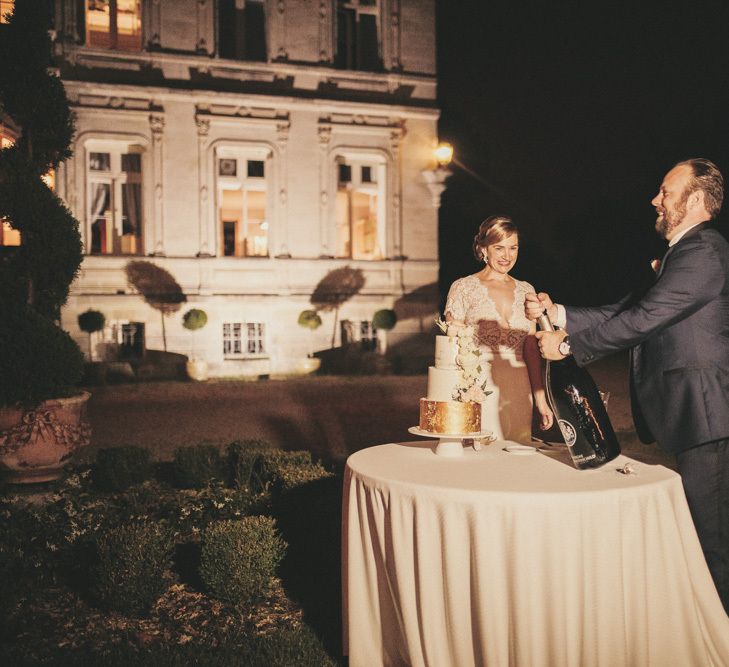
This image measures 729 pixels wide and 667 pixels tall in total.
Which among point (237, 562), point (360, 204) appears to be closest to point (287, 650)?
point (237, 562)

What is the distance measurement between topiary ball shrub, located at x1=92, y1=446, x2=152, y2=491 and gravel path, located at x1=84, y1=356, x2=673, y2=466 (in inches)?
60.4

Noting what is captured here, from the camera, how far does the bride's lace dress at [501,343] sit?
428cm

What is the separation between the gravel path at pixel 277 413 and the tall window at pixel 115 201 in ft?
12.1

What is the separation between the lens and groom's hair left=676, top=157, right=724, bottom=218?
9.46 feet

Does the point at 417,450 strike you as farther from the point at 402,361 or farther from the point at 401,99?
the point at 401,99

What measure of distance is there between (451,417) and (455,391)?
12cm

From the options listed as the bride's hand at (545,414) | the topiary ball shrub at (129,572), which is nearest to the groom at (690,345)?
the bride's hand at (545,414)

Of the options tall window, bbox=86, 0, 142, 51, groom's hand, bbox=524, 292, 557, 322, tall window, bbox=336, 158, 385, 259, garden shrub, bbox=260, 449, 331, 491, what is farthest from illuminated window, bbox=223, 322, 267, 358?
groom's hand, bbox=524, 292, 557, 322

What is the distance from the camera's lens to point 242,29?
16.6 meters

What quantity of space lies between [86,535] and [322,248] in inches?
507

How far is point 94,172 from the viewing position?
52.6ft

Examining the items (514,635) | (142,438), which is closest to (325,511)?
(514,635)

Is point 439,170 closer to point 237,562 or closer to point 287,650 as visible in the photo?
point 237,562

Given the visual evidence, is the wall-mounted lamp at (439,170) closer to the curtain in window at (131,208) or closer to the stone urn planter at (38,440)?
the curtain in window at (131,208)
